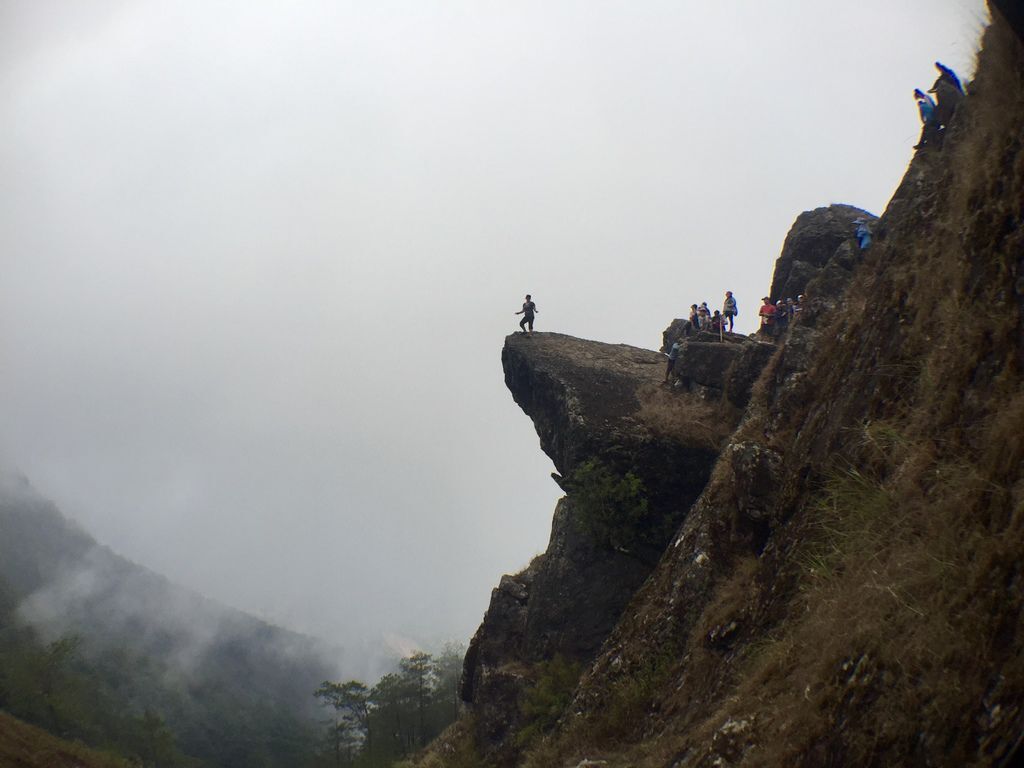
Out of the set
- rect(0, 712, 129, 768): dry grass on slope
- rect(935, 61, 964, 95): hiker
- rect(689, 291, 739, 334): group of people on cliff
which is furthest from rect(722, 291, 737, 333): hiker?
rect(0, 712, 129, 768): dry grass on slope

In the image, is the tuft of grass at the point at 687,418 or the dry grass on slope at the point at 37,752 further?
the dry grass on slope at the point at 37,752

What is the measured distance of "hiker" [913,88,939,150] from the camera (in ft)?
79.8

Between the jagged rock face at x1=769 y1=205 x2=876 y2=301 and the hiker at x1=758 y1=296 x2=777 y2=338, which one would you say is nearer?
the hiker at x1=758 y1=296 x2=777 y2=338

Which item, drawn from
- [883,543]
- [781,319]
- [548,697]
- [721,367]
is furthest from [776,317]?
[883,543]

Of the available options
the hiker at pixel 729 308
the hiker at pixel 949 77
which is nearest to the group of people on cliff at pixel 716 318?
the hiker at pixel 729 308

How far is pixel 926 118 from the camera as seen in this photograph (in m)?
25.1

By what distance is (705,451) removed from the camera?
29609mm

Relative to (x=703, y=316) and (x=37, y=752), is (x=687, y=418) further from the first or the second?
(x=37, y=752)

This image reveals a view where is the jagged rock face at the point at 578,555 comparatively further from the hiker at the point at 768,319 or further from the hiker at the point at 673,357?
the hiker at the point at 768,319

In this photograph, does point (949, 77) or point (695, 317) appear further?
point (695, 317)

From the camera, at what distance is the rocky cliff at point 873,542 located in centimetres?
755

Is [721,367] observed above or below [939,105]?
below

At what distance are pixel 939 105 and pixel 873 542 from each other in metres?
20.8

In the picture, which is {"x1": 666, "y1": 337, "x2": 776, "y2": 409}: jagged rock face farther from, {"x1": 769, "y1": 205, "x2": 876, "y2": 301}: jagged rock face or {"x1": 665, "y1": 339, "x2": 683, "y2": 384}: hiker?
{"x1": 769, "y1": 205, "x2": 876, "y2": 301}: jagged rock face
